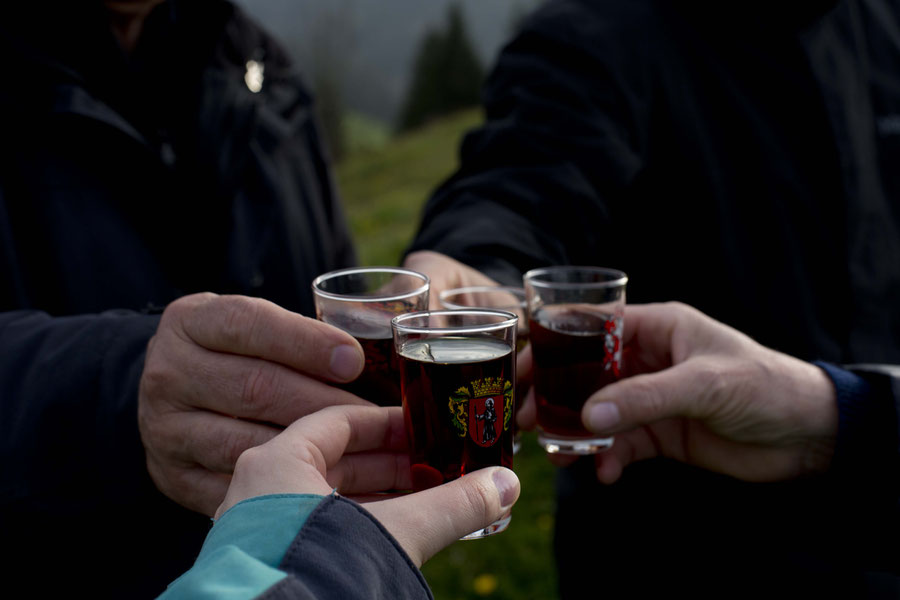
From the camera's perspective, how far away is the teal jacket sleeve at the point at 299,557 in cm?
114

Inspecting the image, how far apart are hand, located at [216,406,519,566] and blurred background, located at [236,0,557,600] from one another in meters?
2.90

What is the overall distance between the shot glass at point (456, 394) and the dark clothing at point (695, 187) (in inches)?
50.8

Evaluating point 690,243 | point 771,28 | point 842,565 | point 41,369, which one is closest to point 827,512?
point 842,565

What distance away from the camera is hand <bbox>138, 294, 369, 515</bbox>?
1847 mm

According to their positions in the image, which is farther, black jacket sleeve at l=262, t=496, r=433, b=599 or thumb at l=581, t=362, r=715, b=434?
thumb at l=581, t=362, r=715, b=434

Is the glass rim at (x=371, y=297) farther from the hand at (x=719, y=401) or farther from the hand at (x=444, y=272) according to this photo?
the hand at (x=719, y=401)

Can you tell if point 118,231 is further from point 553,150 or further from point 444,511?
point 444,511

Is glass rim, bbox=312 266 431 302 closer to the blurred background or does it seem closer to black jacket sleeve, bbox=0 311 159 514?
black jacket sleeve, bbox=0 311 159 514

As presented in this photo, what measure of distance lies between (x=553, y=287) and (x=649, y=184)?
1.26 metres

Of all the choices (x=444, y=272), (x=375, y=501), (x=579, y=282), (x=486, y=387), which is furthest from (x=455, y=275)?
(x=375, y=501)

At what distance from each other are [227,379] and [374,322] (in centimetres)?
43

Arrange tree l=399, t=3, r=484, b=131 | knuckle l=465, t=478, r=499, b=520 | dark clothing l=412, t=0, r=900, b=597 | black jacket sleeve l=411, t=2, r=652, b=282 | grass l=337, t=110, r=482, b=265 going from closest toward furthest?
knuckle l=465, t=478, r=499, b=520
black jacket sleeve l=411, t=2, r=652, b=282
dark clothing l=412, t=0, r=900, b=597
grass l=337, t=110, r=482, b=265
tree l=399, t=3, r=484, b=131

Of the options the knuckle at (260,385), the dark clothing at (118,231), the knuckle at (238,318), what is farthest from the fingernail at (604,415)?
the dark clothing at (118,231)

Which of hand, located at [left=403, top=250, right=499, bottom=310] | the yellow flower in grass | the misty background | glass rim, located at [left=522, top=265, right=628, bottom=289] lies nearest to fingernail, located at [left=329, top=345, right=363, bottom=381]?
hand, located at [left=403, top=250, right=499, bottom=310]
